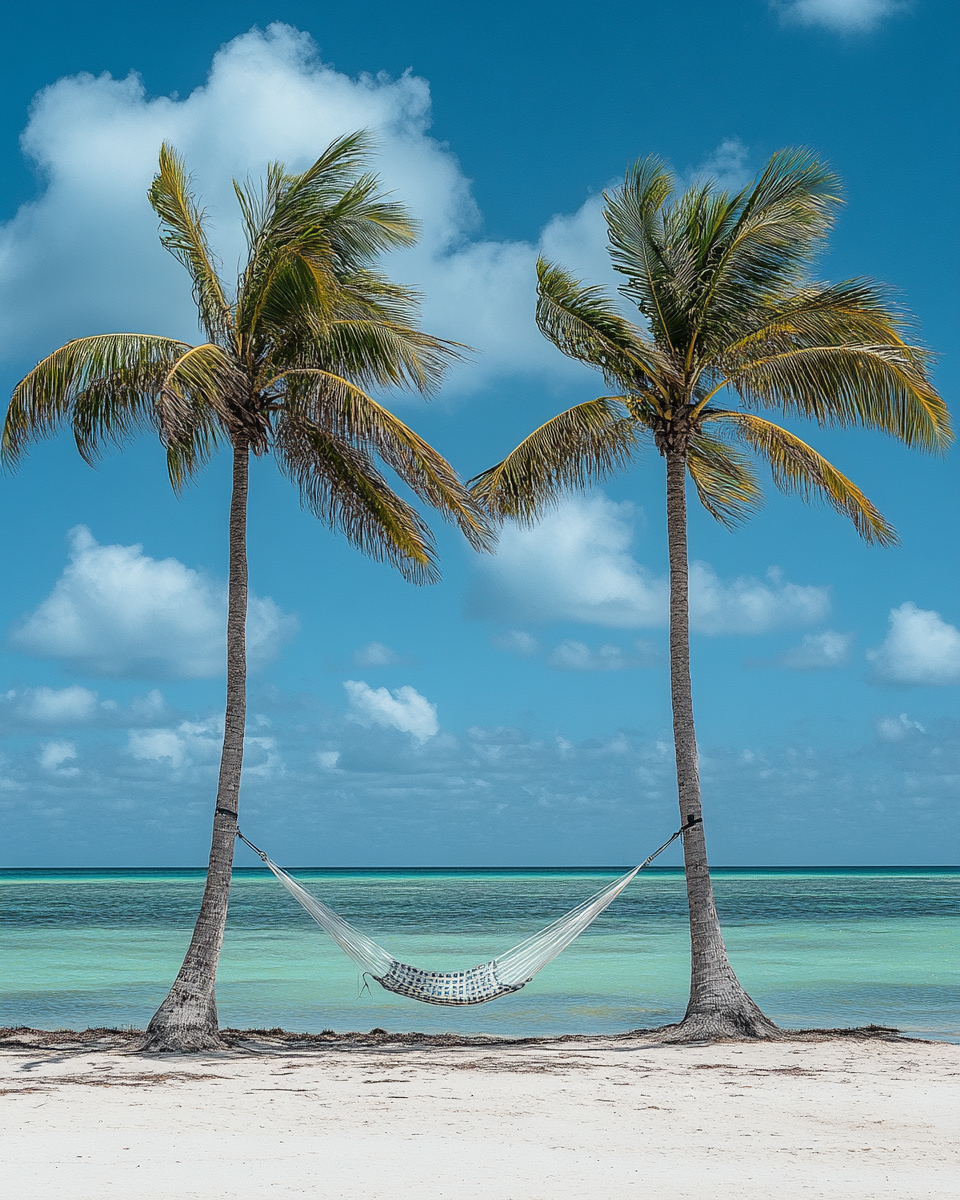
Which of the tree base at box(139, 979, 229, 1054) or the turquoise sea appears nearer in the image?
the tree base at box(139, 979, 229, 1054)

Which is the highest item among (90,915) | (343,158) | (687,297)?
(343,158)

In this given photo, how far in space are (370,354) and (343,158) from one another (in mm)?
1089

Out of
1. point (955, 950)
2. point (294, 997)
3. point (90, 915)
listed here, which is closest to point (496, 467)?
point (294, 997)

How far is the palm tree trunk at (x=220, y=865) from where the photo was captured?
18.8 feet

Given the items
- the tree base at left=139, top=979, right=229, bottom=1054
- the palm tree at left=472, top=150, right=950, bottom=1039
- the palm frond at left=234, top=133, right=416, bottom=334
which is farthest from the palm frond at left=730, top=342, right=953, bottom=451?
the tree base at left=139, top=979, right=229, bottom=1054

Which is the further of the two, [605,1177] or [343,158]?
[343,158]

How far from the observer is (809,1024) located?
798 cm

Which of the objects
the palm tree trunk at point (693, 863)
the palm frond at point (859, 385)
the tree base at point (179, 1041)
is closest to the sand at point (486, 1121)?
the tree base at point (179, 1041)

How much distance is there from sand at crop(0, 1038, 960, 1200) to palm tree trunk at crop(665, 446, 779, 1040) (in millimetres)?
260

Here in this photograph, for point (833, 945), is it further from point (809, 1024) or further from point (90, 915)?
point (90, 915)

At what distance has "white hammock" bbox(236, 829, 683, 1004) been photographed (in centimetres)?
569

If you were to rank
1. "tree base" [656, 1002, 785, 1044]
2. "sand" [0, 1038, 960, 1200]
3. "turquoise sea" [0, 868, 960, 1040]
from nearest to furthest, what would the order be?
"sand" [0, 1038, 960, 1200] < "tree base" [656, 1002, 785, 1044] < "turquoise sea" [0, 868, 960, 1040]

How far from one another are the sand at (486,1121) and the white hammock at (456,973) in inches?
12.7

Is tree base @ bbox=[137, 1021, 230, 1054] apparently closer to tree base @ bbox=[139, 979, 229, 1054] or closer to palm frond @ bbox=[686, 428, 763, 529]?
tree base @ bbox=[139, 979, 229, 1054]
